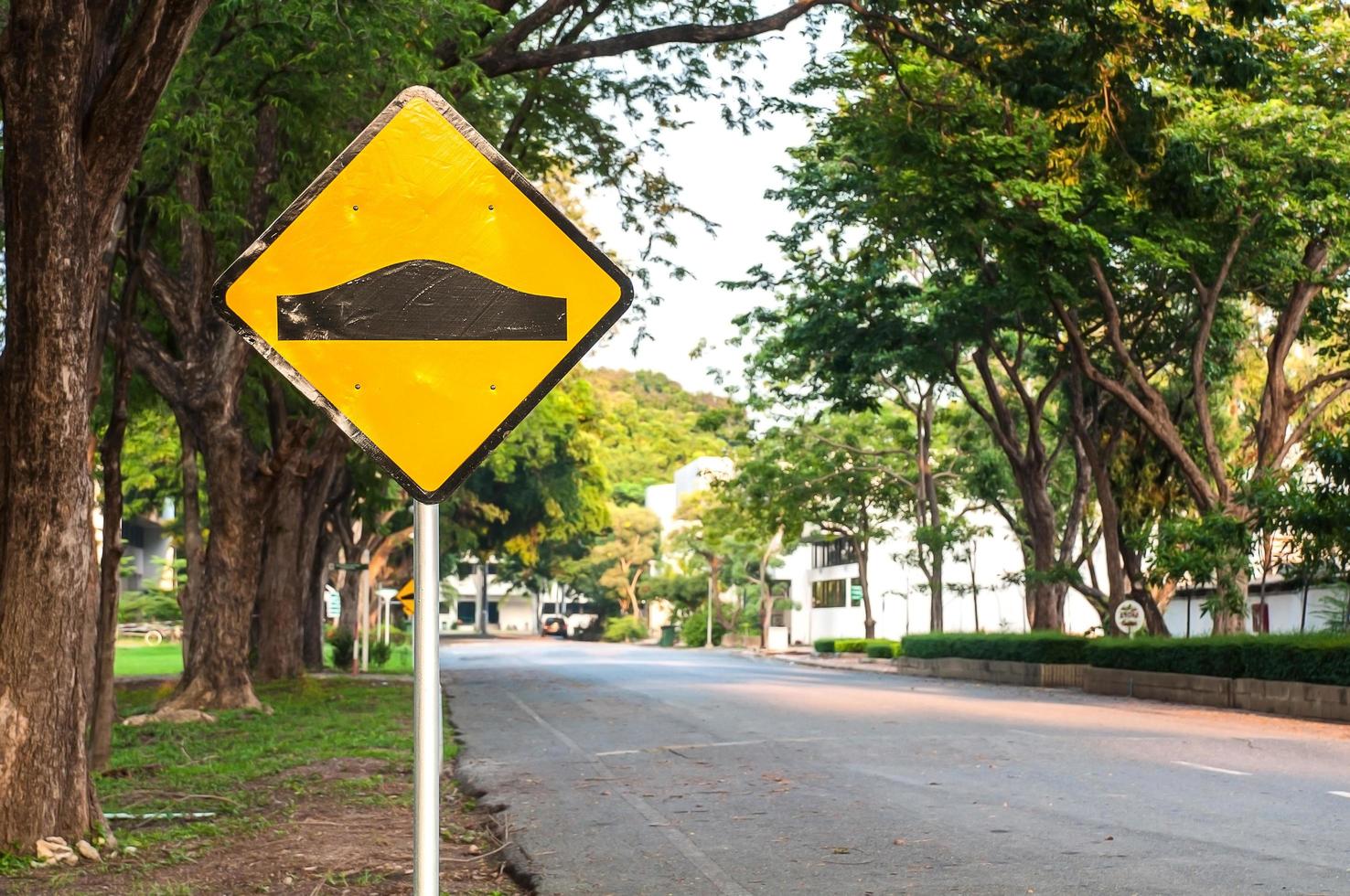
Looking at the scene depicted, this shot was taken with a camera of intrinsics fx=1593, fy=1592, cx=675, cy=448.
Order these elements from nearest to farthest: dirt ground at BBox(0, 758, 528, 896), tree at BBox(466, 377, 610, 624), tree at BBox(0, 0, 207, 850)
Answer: dirt ground at BBox(0, 758, 528, 896), tree at BBox(0, 0, 207, 850), tree at BBox(466, 377, 610, 624)

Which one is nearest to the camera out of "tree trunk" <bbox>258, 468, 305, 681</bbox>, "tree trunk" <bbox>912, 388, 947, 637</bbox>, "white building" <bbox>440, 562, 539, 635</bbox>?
"tree trunk" <bbox>258, 468, 305, 681</bbox>

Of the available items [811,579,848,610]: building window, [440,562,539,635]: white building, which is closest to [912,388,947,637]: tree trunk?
[811,579,848,610]: building window

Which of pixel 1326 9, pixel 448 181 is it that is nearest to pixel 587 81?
pixel 1326 9

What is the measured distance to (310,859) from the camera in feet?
27.0

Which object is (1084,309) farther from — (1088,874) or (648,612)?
(648,612)

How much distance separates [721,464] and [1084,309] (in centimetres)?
6242

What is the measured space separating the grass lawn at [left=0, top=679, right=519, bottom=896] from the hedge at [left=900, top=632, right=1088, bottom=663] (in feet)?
59.5

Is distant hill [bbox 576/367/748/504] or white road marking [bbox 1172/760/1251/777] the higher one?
distant hill [bbox 576/367/748/504]

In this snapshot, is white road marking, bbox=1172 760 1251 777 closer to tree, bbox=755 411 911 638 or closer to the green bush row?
tree, bbox=755 411 911 638

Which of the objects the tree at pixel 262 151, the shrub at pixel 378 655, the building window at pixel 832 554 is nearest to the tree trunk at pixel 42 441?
the tree at pixel 262 151

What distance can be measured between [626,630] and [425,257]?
8708 centimetres

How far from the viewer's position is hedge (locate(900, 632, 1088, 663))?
32.8 metres

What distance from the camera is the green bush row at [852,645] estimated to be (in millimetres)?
52228

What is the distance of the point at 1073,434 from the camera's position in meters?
32.4
